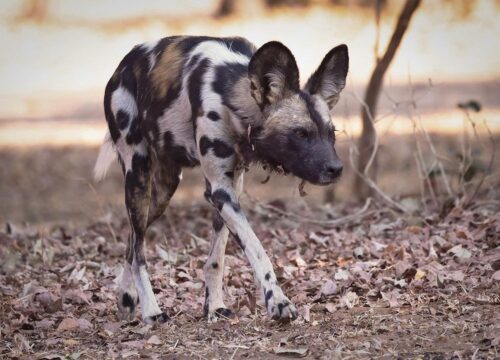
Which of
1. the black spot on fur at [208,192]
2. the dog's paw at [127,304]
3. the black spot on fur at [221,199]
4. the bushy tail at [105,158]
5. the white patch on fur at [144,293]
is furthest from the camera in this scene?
the bushy tail at [105,158]

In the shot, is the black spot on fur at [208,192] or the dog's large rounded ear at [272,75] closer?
the dog's large rounded ear at [272,75]

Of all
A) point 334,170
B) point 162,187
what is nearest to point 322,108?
point 334,170

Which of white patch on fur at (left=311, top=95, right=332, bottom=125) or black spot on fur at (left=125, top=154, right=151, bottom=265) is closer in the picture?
white patch on fur at (left=311, top=95, right=332, bottom=125)

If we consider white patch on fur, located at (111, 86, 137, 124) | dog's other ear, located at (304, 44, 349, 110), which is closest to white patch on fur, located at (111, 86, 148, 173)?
white patch on fur, located at (111, 86, 137, 124)

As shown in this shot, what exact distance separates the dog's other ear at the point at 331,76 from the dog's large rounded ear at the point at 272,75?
12cm

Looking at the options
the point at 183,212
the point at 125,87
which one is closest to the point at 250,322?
the point at 125,87

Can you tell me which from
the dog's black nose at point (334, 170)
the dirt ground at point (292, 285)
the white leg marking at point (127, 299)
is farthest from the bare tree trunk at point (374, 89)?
the dog's black nose at point (334, 170)

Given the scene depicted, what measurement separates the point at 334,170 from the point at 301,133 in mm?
228

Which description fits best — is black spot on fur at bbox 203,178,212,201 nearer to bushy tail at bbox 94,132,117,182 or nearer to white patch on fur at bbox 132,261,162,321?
white patch on fur at bbox 132,261,162,321

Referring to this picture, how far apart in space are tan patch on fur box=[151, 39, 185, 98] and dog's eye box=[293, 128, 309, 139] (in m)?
0.80

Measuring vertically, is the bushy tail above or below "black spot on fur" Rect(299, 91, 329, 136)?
below

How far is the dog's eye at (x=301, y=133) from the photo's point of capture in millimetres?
4363

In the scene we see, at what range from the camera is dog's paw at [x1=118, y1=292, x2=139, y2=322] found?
16.4 feet

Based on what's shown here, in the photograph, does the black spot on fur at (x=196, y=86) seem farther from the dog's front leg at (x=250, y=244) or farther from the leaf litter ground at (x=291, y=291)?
the leaf litter ground at (x=291, y=291)
